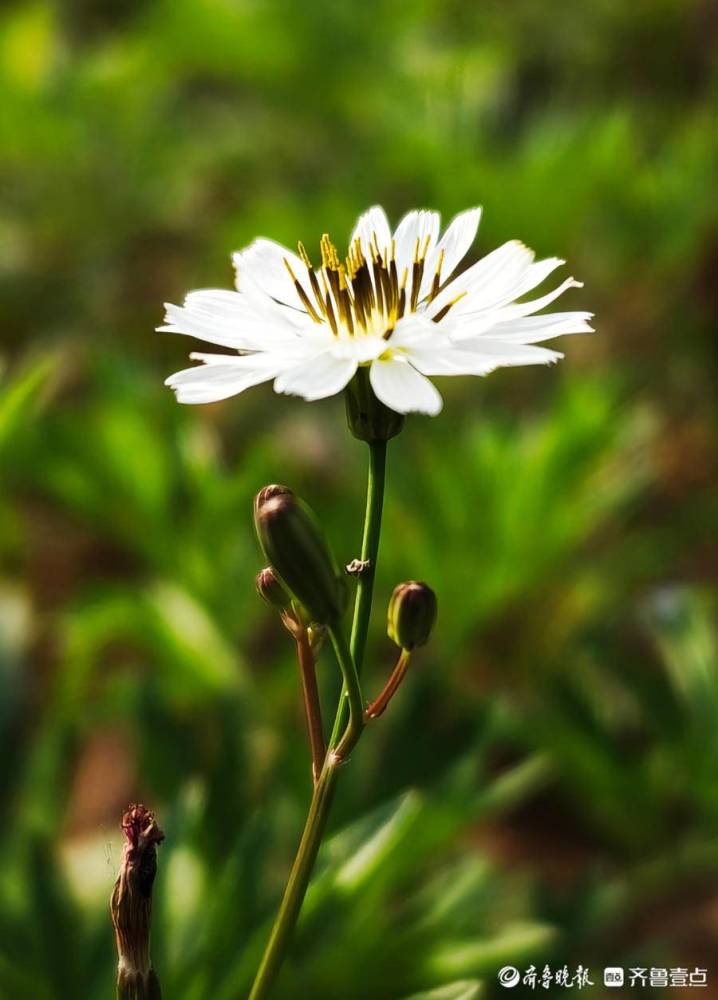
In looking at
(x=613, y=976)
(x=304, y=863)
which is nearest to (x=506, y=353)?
(x=304, y=863)

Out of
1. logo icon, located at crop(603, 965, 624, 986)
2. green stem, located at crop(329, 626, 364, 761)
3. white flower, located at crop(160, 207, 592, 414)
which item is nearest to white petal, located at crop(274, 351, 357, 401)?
white flower, located at crop(160, 207, 592, 414)

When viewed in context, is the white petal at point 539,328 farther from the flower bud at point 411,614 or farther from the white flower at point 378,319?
the flower bud at point 411,614

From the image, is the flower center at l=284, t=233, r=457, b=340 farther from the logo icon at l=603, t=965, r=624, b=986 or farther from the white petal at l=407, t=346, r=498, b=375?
the logo icon at l=603, t=965, r=624, b=986

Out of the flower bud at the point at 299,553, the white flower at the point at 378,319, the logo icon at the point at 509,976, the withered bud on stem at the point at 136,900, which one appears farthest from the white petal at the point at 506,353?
the logo icon at the point at 509,976

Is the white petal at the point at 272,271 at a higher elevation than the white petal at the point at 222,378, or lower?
higher

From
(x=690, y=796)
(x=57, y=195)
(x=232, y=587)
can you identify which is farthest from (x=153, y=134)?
(x=690, y=796)

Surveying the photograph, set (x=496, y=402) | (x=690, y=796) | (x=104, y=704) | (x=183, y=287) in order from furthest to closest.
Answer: (x=183, y=287) → (x=496, y=402) → (x=104, y=704) → (x=690, y=796)

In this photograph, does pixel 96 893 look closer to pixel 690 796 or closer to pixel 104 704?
pixel 104 704
